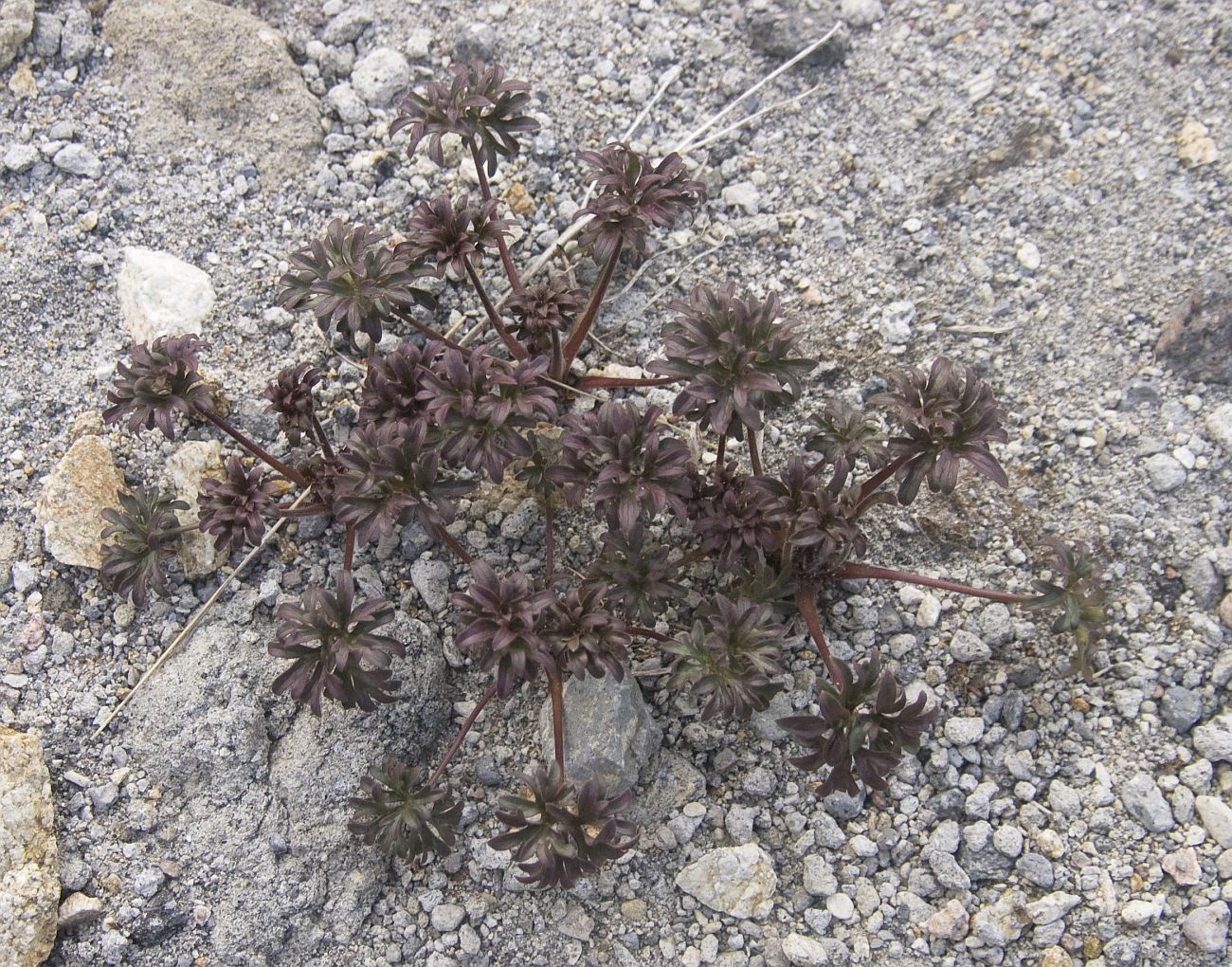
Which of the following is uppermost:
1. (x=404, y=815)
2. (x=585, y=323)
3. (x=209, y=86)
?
(x=209, y=86)

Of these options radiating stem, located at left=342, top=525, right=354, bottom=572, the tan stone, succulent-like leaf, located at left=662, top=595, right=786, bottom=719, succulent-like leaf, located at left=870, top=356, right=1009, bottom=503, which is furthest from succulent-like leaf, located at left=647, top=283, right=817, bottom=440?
the tan stone

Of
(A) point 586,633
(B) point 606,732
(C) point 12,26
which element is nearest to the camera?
(A) point 586,633

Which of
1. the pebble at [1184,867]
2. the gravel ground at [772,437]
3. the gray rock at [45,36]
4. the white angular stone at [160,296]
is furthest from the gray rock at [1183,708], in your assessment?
the gray rock at [45,36]

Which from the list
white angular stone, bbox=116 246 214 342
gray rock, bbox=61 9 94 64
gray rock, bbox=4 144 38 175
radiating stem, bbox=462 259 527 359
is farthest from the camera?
gray rock, bbox=61 9 94 64

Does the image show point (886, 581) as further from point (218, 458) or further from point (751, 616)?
point (218, 458)

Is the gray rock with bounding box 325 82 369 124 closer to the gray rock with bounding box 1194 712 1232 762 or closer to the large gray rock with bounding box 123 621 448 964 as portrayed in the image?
the large gray rock with bounding box 123 621 448 964

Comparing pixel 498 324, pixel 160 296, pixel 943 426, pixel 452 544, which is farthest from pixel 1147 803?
pixel 160 296

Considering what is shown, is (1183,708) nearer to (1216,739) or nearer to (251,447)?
(1216,739)
